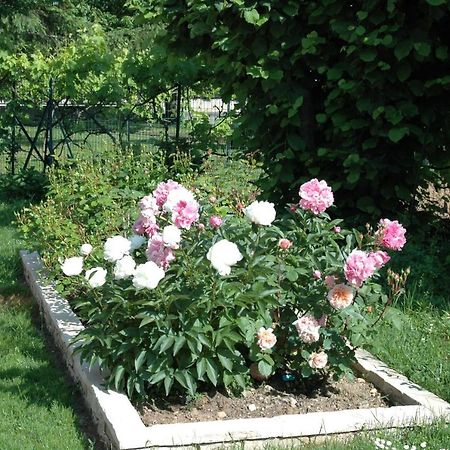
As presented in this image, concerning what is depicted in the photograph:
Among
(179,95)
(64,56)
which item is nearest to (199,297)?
(179,95)

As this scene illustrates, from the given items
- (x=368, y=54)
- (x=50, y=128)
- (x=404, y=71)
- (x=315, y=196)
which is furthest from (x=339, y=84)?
(x=50, y=128)

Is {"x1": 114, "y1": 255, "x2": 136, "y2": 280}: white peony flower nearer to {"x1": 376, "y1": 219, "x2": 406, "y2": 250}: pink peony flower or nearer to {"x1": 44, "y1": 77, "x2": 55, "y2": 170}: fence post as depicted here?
{"x1": 376, "y1": 219, "x2": 406, "y2": 250}: pink peony flower

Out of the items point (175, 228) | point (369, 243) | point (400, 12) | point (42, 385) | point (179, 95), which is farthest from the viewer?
point (179, 95)

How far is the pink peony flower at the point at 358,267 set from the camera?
12.9 ft

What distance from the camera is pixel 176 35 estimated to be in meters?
7.22

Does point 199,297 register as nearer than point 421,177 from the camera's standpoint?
Yes

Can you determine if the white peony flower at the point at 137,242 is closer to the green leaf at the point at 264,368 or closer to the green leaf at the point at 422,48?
the green leaf at the point at 264,368

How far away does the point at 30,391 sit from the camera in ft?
15.0

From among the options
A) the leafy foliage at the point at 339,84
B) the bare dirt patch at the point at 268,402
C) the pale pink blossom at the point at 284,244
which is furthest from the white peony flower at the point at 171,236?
the leafy foliage at the point at 339,84

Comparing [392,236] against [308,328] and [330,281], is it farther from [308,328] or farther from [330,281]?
[308,328]

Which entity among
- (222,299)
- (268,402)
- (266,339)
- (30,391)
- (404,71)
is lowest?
(30,391)

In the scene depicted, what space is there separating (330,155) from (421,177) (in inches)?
34.5

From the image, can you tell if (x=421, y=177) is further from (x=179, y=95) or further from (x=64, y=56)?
(x=64, y=56)

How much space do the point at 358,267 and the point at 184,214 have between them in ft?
2.97
